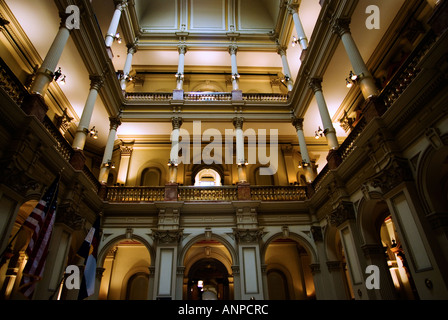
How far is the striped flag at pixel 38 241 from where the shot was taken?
483 centimetres

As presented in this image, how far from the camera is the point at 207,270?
13.7 m

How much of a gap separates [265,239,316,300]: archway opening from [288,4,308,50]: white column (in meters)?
10.4

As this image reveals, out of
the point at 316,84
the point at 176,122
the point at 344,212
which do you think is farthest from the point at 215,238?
the point at 316,84

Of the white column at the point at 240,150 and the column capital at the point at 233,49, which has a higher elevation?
the column capital at the point at 233,49

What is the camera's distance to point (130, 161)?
15766 millimetres

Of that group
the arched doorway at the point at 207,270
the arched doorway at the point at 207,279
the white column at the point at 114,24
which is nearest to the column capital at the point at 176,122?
the white column at the point at 114,24

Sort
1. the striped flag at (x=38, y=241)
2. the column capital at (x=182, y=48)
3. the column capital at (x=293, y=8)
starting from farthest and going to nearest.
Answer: the column capital at (x=182, y=48)
the column capital at (x=293, y=8)
the striped flag at (x=38, y=241)

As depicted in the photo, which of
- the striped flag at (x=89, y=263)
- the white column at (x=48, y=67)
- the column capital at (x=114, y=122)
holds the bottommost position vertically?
the striped flag at (x=89, y=263)

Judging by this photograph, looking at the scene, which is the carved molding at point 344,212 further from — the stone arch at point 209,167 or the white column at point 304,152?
the stone arch at point 209,167

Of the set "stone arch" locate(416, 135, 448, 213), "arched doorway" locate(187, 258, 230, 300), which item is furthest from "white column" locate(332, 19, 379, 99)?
"arched doorway" locate(187, 258, 230, 300)

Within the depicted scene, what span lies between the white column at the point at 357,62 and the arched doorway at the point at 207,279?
10.4 metres

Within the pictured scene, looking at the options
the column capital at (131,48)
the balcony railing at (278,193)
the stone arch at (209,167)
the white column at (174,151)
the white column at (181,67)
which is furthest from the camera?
the column capital at (131,48)

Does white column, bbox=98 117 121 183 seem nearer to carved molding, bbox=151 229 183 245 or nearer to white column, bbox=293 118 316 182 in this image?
carved molding, bbox=151 229 183 245
